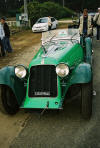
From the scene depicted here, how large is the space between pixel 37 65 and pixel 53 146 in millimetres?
1657

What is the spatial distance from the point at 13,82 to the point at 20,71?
28 centimetres

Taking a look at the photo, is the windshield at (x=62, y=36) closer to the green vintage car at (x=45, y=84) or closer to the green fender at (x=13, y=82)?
the green vintage car at (x=45, y=84)

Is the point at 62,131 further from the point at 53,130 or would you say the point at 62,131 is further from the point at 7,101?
the point at 7,101

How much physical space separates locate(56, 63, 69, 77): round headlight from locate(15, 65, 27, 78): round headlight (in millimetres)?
746

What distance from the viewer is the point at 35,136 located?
3.68m

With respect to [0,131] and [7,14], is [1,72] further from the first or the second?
[7,14]

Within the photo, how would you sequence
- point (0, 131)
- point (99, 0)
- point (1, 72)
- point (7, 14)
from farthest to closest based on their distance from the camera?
point (99, 0) < point (7, 14) < point (1, 72) < point (0, 131)

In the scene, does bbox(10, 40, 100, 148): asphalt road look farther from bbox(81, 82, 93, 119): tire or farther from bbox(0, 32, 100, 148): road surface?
bbox(81, 82, 93, 119): tire

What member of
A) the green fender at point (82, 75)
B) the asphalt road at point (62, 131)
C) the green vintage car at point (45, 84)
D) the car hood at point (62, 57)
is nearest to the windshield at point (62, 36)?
the car hood at point (62, 57)

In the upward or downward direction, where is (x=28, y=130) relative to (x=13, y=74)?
downward

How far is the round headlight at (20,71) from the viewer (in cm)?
421

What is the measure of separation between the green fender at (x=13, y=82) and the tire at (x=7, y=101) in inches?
7.0

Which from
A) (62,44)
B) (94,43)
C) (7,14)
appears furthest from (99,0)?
(62,44)

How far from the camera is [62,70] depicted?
394 cm
